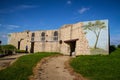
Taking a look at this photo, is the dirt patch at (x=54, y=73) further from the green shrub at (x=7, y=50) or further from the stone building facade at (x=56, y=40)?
the green shrub at (x=7, y=50)

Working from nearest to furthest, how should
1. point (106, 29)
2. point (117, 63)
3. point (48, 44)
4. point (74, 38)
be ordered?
point (117, 63) < point (106, 29) < point (74, 38) < point (48, 44)

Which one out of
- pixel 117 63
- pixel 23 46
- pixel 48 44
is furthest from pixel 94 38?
→ pixel 23 46

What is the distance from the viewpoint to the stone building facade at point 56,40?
26634mm

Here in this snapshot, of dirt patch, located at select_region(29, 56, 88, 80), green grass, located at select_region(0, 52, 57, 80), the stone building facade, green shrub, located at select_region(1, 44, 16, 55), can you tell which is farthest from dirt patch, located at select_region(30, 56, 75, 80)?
green shrub, located at select_region(1, 44, 16, 55)

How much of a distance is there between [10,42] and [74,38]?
1058 inches

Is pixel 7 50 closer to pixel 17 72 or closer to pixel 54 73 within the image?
pixel 17 72

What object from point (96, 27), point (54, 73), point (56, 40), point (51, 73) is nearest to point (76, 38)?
point (96, 27)

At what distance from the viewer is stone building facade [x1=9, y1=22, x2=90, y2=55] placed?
26634 mm

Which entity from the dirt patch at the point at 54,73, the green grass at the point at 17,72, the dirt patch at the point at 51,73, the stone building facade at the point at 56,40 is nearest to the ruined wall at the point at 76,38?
the stone building facade at the point at 56,40

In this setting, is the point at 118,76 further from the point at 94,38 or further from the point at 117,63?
the point at 94,38

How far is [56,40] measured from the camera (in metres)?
34.7

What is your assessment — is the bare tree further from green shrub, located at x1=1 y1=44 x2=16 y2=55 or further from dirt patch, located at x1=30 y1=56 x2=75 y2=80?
green shrub, located at x1=1 y1=44 x2=16 y2=55

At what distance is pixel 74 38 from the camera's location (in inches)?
1131

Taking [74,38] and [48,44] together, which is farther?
[48,44]
